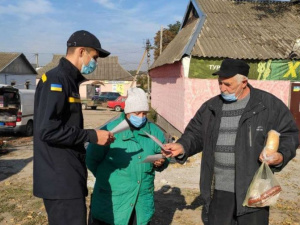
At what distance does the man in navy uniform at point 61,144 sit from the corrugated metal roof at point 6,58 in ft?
116

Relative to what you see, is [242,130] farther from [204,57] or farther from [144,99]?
[204,57]

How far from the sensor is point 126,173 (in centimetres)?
299

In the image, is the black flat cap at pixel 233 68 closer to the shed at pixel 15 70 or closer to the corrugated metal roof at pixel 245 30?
the corrugated metal roof at pixel 245 30

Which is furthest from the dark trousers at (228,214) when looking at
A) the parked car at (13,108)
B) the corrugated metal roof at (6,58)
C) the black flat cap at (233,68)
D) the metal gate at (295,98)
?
the corrugated metal roof at (6,58)

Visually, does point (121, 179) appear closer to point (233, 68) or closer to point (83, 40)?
point (83, 40)

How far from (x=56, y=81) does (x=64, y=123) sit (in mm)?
323

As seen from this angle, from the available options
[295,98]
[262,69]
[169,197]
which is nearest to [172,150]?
[169,197]

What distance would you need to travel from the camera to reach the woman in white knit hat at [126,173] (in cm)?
296

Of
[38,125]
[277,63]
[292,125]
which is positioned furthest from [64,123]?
[277,63]

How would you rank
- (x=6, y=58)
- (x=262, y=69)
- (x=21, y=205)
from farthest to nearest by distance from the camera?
(x=6, y=58) < (x=262, y=69) < (x=21, y=205)

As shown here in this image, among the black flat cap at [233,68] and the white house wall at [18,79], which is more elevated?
the white house wall at [18,79]

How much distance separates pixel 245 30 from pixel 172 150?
10486 mm

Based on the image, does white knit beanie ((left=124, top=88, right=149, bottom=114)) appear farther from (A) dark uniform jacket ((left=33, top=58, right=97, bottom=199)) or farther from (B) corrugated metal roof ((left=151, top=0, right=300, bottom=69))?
(B) corrugated metal roof ((left=151, top=0, right=300, bottom=69))

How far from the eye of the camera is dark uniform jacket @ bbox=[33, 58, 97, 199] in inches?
87.3
